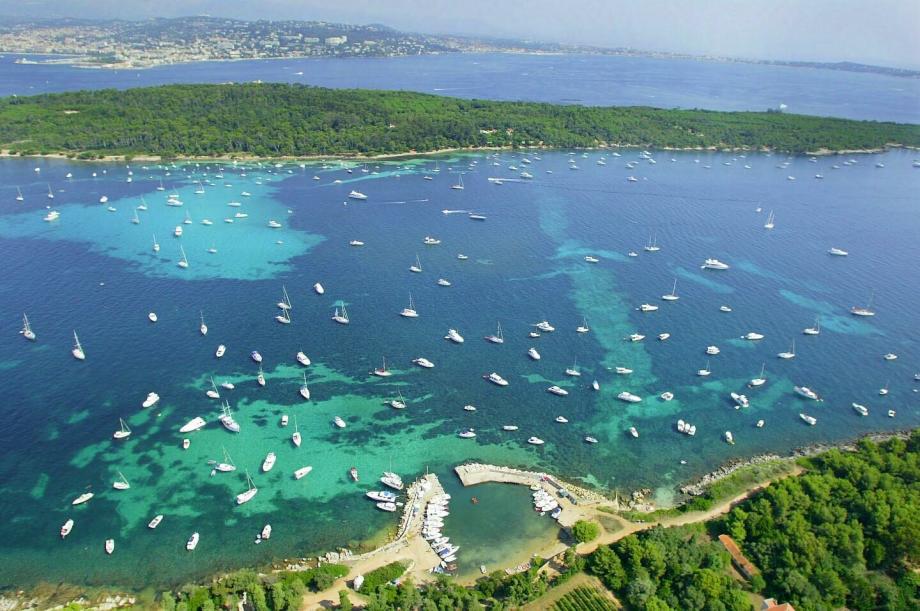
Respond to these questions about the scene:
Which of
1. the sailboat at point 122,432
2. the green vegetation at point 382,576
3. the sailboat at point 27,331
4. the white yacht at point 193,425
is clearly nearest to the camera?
the green vegetation at point 382,576

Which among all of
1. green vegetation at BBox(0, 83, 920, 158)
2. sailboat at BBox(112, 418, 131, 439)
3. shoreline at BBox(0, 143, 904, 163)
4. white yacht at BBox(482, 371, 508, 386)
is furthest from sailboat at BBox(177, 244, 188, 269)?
green vegetation at BBox(0, 83, 920, 158)

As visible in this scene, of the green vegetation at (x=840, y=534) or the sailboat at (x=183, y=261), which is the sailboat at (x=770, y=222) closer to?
the green vegetation at (x=840, y=534)

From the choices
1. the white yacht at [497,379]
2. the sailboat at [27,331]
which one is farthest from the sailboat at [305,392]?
the sailboat at [27,331]

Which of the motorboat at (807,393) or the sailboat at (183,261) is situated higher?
the motorboat at (807,393)

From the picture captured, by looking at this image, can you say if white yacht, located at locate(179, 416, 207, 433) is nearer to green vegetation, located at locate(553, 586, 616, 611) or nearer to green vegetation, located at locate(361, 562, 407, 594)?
green vegetation, located at locate(361, 562, 407, 594)

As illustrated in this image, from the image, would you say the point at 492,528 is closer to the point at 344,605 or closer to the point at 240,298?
the point at 344,605

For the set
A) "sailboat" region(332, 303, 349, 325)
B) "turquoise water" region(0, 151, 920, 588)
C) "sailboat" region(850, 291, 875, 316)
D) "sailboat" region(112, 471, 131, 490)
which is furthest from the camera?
"sailboat" region(850, 291, 875, 316)

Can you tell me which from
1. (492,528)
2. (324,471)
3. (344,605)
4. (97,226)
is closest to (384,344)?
(324,471)
